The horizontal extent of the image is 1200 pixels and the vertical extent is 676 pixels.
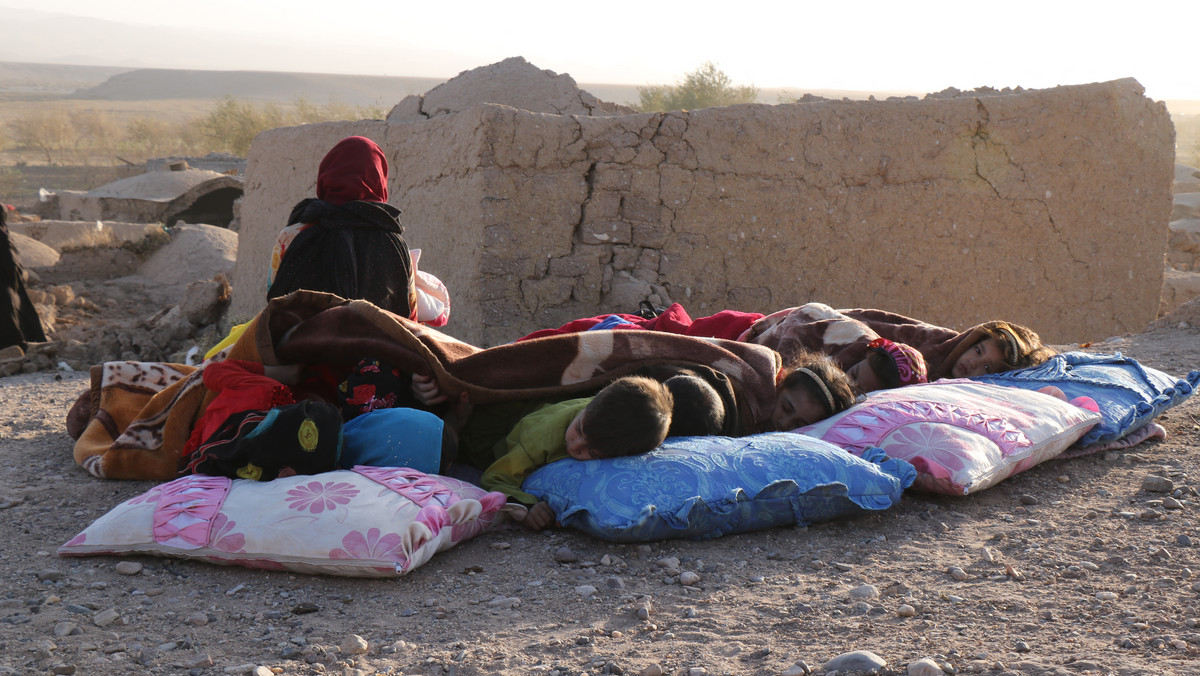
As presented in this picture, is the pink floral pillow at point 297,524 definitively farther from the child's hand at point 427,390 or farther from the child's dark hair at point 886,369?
the child's dark hair at point 886,369

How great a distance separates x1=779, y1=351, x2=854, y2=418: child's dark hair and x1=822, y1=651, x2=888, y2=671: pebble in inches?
58.2

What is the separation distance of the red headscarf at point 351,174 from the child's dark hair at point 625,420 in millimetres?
1694

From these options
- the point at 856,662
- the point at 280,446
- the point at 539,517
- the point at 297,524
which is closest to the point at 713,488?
the point at 539,517

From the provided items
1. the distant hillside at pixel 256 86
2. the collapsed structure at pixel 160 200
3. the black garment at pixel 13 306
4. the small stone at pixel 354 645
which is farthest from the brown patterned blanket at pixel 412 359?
the distant hillside at pixel 256 86

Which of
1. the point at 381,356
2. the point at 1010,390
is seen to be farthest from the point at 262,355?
the point at 1010,390

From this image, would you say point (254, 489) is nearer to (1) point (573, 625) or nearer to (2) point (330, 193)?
(1) point (573, 625)

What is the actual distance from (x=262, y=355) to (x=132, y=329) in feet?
13.4

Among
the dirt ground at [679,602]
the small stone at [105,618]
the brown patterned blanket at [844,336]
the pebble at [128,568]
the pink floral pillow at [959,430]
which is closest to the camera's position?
the dirt ground at [679,602]

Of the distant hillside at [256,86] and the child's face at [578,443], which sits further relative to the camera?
the distant hillside at [256,86]

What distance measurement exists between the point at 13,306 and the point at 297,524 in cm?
548

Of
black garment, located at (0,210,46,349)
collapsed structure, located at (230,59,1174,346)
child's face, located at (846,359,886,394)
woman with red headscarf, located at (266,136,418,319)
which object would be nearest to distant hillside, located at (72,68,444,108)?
black garment, located at (0,210,46,349)

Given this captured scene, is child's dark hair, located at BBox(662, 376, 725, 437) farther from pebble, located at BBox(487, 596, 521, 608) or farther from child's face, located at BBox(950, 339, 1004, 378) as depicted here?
child's face, located at BBox(950, 339, 1004, 378)

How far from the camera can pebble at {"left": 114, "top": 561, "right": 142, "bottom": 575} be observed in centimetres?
231

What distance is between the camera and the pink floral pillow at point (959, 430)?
2879 mm
